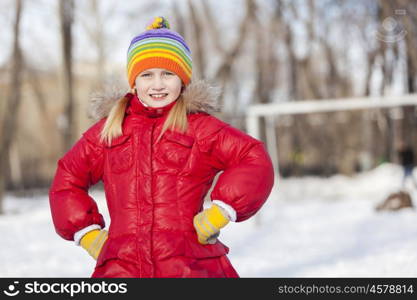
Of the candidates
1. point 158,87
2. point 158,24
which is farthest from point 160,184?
point 158,24

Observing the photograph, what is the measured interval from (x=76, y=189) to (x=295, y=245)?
6.03 metres

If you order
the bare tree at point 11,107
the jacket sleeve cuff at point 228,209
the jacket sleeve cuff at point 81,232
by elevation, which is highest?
the bare tree at point 11,107

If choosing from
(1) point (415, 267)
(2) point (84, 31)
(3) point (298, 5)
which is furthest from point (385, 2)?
(2) point (84, 31)

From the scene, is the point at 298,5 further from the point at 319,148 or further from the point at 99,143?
the point at 99,143

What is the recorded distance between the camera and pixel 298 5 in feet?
67.5

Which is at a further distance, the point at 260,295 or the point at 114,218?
the point at 260,295

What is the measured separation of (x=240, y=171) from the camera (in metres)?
2.31

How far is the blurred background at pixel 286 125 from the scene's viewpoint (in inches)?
289

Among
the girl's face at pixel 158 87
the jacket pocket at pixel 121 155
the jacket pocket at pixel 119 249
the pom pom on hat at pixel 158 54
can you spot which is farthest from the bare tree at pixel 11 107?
the jacket pocket at pixel 119 249

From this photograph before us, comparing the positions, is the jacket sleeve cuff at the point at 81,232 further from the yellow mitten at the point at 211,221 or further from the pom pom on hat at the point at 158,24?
the pom pom on hat at the point at 158,24

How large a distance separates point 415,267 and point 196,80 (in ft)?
12.3

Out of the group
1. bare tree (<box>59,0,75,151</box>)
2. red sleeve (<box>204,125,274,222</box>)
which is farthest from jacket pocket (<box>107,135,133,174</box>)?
bare tree (<box>59,0,75,151</box>)

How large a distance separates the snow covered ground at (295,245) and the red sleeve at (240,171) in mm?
3277

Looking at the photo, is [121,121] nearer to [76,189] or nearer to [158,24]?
[76,189]
